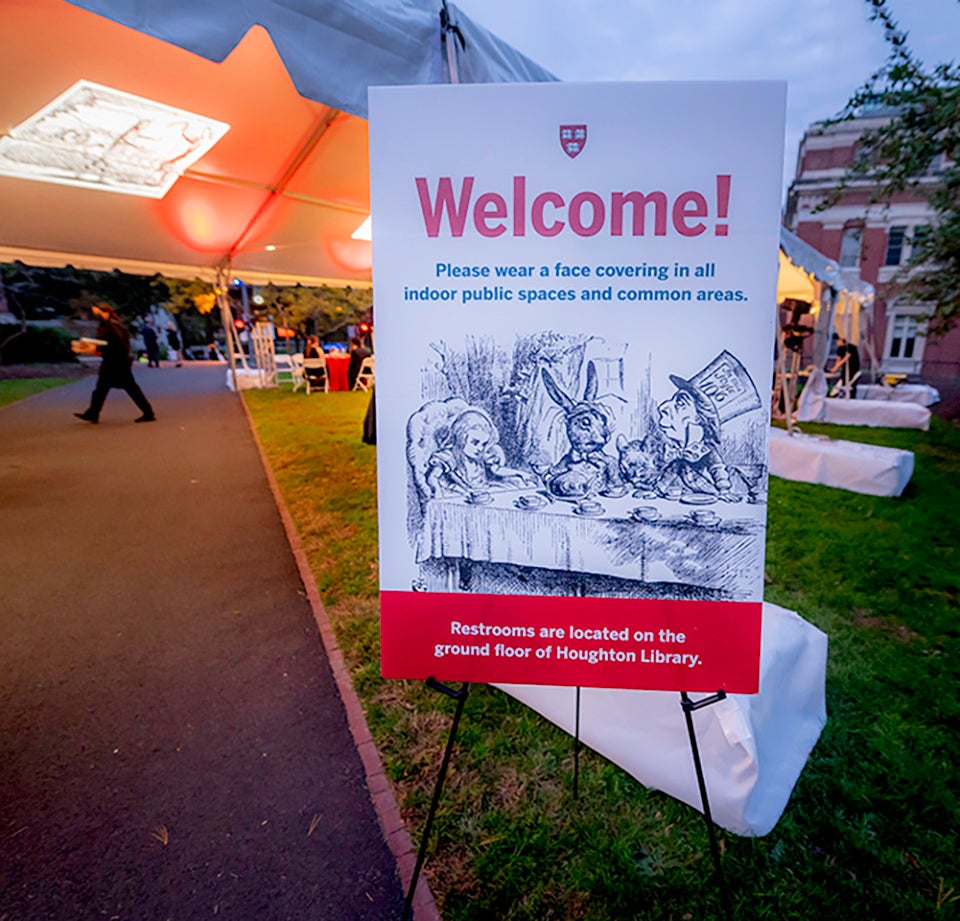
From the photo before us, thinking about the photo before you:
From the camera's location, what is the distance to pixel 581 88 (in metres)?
1.22

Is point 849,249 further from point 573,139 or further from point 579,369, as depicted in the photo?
point 579,369

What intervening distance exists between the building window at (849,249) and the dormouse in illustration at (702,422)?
3239 centimetres

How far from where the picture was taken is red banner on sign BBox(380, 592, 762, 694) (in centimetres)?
135

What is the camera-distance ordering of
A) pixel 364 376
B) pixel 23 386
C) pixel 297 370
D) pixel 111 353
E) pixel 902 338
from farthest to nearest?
pixel 902 338 < pixel 297 370 < pixel 23 386 < pixel 364 376 < pixel 111 353

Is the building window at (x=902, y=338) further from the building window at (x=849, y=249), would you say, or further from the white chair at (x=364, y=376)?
the white chair at (x=364, y=376)

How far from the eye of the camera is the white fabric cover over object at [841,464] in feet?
17.6

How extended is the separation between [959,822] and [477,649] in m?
2.03

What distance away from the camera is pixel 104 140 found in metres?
4.23

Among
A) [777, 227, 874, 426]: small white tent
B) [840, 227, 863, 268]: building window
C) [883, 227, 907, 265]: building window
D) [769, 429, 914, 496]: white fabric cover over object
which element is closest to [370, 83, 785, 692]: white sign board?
[769, 429, 914, 496]: white fabric cover over object

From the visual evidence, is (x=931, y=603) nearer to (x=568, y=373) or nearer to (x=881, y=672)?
(x=881, y=672)

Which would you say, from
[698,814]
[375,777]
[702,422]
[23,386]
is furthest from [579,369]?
[23,386]

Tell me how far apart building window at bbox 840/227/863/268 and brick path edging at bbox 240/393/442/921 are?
32427 millimetres

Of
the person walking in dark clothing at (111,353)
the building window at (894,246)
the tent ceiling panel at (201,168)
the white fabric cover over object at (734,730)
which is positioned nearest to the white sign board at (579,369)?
the white fabric cover over object at (734,730)

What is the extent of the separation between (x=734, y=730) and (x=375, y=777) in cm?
141
